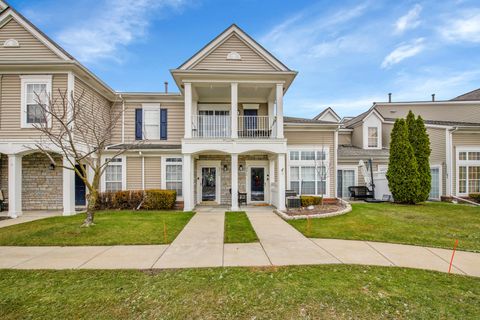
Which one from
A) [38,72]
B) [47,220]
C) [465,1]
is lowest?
[47,220]

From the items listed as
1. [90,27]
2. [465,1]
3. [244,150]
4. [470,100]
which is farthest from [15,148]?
[470,100]

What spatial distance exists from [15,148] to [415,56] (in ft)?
79.9

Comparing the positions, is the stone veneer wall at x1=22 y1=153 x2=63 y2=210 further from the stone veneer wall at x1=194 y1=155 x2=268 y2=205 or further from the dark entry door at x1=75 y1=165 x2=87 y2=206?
the stone veneer wall at x1=194 y1=155 x2=268 y2=205

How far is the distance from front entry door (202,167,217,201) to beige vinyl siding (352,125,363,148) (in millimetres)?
12096

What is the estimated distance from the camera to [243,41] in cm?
1209

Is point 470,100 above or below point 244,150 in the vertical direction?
above

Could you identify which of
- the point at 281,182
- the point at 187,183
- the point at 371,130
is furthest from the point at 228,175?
the point at 371,130

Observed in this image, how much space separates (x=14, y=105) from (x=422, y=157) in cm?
2040

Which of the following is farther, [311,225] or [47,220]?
[47,220]

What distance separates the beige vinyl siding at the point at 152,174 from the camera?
1351cm

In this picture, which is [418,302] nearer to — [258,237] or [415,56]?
[258,237]

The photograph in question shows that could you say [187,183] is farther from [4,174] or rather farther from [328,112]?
[328,112]

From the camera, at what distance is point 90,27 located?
14320 millimetres

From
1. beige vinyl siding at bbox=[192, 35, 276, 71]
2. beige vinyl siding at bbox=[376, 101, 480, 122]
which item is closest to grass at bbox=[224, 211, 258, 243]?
beige vinyl siding at bbox=[192, 35, 276, 71]
